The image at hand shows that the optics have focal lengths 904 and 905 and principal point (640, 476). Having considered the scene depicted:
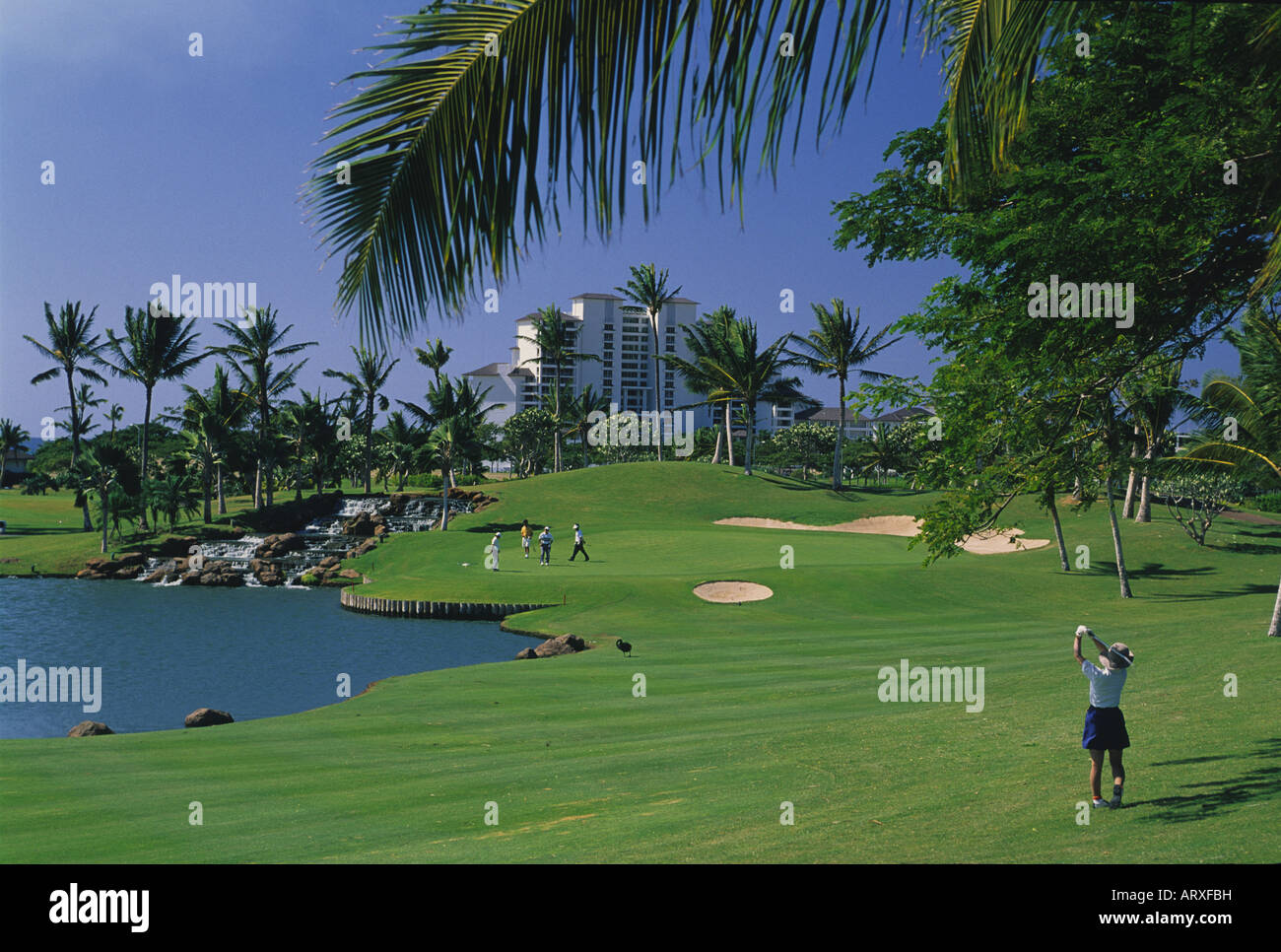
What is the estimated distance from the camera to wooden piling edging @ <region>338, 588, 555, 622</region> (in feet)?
128

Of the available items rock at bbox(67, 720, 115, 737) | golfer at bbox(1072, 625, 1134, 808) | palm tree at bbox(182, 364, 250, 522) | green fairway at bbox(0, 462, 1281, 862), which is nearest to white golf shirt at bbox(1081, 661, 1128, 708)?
golfer at bbox(1072, 625, 1134, 808)

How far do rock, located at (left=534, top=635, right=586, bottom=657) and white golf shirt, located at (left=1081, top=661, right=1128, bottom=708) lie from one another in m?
19.3

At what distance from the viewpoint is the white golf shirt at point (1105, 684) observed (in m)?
10.6

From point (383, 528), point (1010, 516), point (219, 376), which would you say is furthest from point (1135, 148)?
point (219, 376)

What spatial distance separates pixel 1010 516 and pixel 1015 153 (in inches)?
2081

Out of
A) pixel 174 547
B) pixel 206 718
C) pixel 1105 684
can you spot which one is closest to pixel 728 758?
pixel 1105 684

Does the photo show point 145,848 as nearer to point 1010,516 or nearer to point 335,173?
point 335,173

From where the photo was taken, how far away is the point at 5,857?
34.4 feet

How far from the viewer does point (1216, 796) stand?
35.0 feet

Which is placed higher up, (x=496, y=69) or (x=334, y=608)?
(x=496, y=69)

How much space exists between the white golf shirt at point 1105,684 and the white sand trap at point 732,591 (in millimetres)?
26133

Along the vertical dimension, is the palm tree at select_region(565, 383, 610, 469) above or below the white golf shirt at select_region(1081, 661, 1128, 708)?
above

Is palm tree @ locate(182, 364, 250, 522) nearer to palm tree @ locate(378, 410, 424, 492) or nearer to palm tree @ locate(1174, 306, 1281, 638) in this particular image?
palm tree @ locate(378, 410, 424, 492)

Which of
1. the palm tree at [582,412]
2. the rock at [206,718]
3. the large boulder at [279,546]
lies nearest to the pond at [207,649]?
the rock at [206,718]
